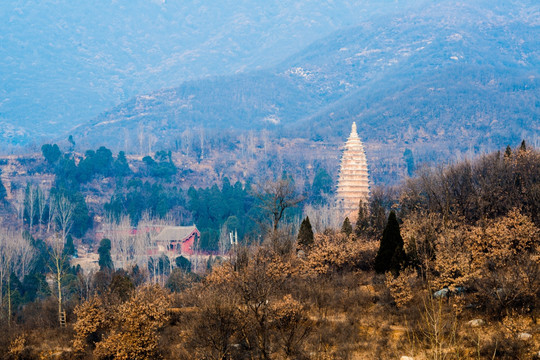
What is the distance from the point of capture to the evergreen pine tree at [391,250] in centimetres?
3112

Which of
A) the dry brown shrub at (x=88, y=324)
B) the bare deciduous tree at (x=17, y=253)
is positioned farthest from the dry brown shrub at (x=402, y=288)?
the bare deciduous tree at (x=17, y=253)

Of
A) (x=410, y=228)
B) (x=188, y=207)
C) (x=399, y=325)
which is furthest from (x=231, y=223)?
(x=399, y=325)

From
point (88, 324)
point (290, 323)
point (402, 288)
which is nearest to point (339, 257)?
point (402, 288)

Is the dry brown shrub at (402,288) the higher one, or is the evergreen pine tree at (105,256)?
the dry brown shrub at (402,288)

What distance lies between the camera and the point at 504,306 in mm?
24094

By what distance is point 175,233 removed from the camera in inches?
3524

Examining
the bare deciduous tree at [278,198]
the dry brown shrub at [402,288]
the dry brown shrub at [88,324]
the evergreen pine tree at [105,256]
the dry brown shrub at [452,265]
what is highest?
the bare deciduous tree at [278,198]

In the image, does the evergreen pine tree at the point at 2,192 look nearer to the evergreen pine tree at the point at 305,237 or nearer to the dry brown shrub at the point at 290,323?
the evergreen pine tree at the point at 305,237

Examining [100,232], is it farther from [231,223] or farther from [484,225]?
[484,225]

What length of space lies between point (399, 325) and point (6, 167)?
336 ft

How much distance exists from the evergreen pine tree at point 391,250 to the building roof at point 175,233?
58318 mm

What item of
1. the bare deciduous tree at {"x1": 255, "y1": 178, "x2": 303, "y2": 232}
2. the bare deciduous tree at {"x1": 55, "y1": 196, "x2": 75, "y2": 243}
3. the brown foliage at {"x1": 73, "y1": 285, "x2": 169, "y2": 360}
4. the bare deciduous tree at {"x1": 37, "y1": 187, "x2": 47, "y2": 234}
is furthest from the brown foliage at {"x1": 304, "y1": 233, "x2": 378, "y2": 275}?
the bare deciduous tree at {"x1": 37, "y1": 187, "x2": 47, "y2": 234}

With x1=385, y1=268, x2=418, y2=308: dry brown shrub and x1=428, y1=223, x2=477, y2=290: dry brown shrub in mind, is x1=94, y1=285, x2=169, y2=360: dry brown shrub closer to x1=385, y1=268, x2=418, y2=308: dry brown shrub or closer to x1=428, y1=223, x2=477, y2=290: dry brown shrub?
x1=385, y1=268, x2=418, y2=308: dry brown shrub

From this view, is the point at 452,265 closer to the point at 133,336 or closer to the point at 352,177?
the point at 133,336
